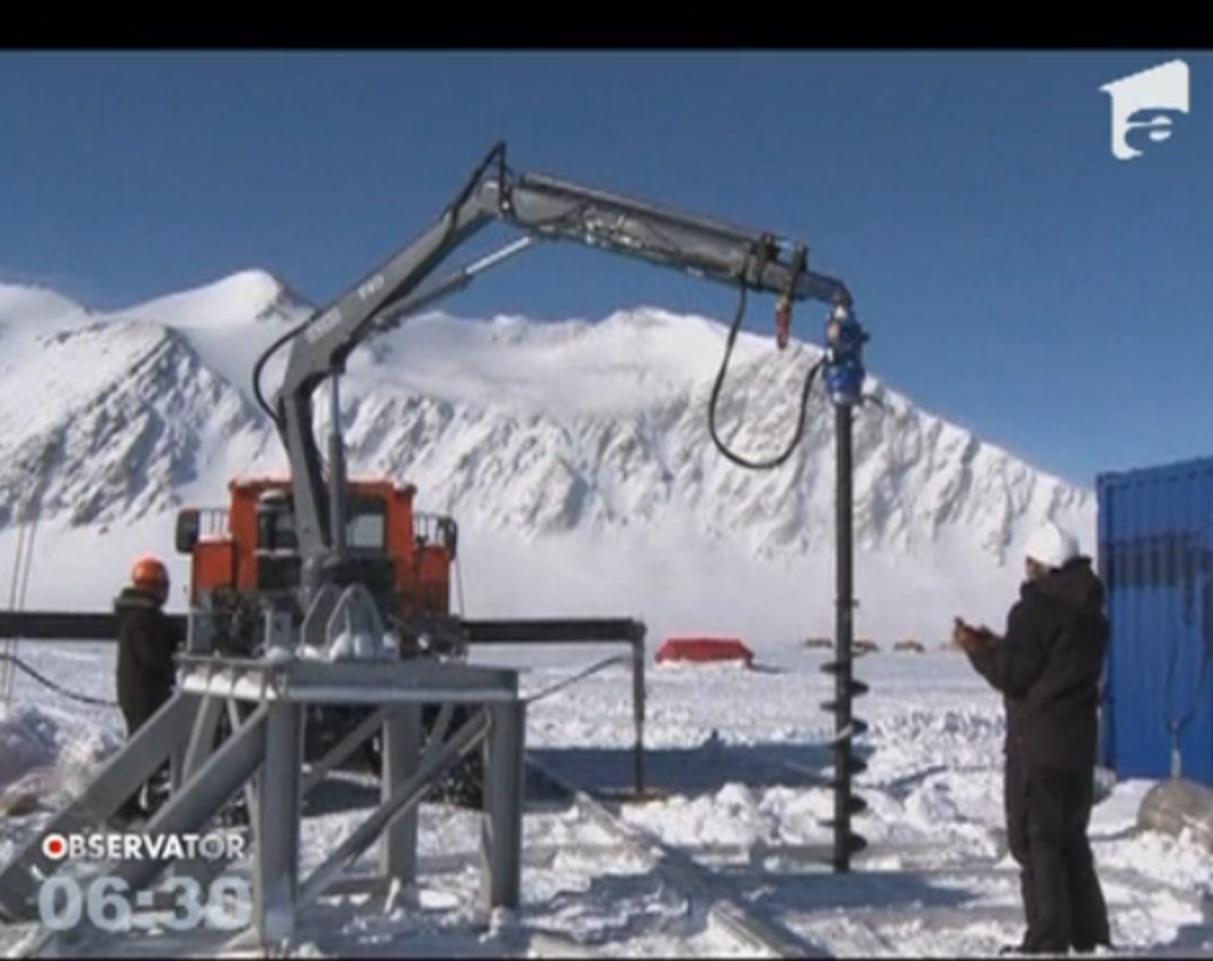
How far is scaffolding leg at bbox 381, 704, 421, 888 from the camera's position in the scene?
→ 24.0 ft

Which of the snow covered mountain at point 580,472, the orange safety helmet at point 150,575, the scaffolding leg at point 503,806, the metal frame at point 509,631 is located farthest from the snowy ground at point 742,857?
the snow covered mountain at point 580,472

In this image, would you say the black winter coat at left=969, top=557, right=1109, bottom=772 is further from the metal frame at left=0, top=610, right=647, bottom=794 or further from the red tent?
the red tent

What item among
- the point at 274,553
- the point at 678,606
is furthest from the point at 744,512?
the point at 274,553

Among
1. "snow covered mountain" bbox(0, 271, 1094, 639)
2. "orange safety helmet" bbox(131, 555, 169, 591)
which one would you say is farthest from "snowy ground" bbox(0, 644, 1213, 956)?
"snow covered mountain" bbox(0, 271, 1094, 639)

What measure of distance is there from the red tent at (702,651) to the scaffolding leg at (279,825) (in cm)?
3364

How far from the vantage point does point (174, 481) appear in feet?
395

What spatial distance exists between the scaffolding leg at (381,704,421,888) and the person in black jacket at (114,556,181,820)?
180 cm

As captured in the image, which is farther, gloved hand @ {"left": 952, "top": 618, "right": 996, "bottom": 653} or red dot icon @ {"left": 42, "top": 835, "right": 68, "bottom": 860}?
red dot icon @ {"left": 42, "top": 835, "right": 68, "bottom": 860}

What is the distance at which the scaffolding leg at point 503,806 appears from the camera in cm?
682

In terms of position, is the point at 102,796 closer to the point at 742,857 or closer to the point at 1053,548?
the point at 742,857

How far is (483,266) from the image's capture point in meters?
10.5

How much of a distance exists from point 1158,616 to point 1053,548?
238 inches
